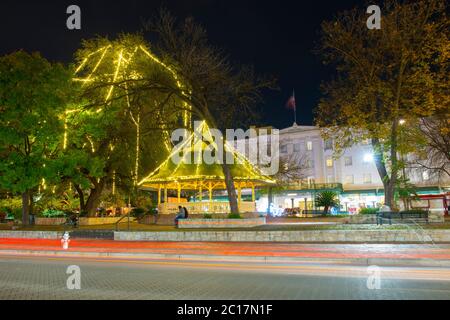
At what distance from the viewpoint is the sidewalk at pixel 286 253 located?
14289 millimetres

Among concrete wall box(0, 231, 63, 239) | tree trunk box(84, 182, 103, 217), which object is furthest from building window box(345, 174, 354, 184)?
concrete wall box(0, 231, 63, 239)

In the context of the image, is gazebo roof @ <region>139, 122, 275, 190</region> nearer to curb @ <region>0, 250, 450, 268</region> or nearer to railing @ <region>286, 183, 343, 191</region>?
curb @ <region>0, 250, 450, 268</region>

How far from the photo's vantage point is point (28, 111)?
29.9 m

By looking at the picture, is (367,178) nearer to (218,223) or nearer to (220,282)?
(218,223)

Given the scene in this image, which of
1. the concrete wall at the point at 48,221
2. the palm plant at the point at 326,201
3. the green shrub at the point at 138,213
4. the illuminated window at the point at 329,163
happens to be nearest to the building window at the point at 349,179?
the illuminated window at the point at 329,163

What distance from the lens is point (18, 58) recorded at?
30.4 m

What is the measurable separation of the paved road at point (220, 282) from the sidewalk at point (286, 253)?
34.6 inches

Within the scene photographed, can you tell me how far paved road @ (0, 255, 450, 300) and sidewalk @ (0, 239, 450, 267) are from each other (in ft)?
2.88

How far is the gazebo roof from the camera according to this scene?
104 ft

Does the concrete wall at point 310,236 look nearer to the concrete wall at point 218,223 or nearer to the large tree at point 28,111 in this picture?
the concrete wall at point 218,223

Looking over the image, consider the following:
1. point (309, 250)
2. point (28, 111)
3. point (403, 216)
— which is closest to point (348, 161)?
point (403, 216)
